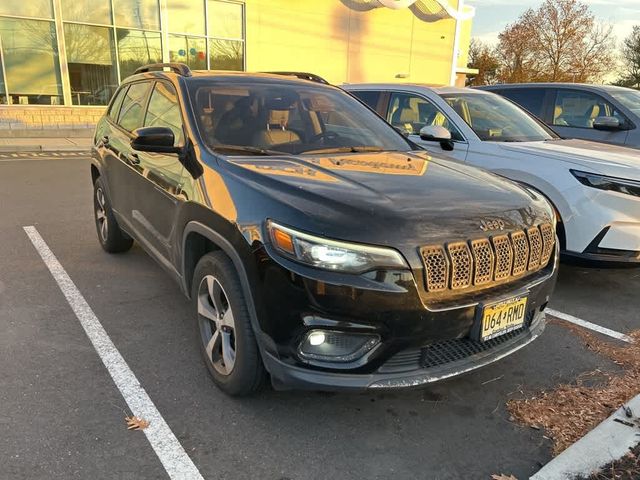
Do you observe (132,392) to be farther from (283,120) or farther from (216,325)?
(283,120)

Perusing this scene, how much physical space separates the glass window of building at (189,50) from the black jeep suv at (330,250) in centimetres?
1472

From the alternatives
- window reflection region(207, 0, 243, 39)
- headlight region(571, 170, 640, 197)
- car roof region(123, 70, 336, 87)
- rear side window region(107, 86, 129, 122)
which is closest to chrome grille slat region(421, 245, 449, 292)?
car roof region(123, 70, 336, 87)

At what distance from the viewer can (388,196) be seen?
8.50 ft

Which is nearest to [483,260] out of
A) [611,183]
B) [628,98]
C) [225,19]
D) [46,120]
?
[611,183]

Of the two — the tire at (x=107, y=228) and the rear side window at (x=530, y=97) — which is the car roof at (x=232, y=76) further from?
the rear side window at (x=530, y=97)

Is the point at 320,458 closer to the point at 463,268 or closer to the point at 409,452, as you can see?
the point at 409,452

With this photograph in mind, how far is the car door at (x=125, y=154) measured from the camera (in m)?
4.21

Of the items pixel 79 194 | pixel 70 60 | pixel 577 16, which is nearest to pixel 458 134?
pixel 79 194

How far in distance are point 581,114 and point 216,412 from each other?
679 centimetres

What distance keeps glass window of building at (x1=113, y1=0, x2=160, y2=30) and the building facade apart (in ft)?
0.10

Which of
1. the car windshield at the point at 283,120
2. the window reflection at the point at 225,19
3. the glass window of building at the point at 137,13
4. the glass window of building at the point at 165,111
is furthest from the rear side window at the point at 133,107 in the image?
the window reflection at the point at 225,19

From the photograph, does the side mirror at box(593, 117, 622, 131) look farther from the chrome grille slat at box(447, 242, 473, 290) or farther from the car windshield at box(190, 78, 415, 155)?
the chrome grille slat at box(447, 242, 473, 290)

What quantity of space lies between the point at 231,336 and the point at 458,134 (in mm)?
3454

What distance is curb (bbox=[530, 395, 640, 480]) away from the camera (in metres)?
2.32
